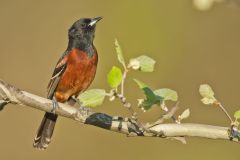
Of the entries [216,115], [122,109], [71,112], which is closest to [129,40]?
[122,109]

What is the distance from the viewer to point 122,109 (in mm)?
6832

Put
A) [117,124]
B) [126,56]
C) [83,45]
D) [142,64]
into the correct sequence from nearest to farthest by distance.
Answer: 1. [142,64]
2. [117,124]
3. [83,45]
4. [126,56]

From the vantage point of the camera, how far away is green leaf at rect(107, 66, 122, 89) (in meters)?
1.66

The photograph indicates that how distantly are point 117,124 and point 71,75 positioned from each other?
2035 mm

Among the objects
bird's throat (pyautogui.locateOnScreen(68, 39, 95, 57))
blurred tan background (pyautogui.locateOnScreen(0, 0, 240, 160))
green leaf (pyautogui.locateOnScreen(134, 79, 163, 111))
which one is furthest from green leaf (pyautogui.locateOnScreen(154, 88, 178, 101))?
blurred tan background (pyautogui.locateOnScreen(0, 0, 240, 160))

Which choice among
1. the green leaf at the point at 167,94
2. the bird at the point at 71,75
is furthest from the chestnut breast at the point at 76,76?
the green leaf at the point at 167,94

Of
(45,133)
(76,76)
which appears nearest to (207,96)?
(76,76)

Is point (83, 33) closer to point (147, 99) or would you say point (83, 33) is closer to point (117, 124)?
point (117, 124)

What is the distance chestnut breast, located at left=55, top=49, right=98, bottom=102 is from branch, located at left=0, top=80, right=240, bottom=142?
1.86m

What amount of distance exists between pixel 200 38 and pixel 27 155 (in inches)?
87.0

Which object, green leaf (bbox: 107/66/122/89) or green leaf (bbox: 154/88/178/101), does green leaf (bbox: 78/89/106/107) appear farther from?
green leaf (bbox: 154/88/178/101)

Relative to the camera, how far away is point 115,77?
5.47 feet

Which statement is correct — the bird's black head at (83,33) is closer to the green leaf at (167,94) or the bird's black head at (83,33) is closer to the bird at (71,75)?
the bird at (71,75)

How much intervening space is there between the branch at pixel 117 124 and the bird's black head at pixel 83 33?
2109mm
